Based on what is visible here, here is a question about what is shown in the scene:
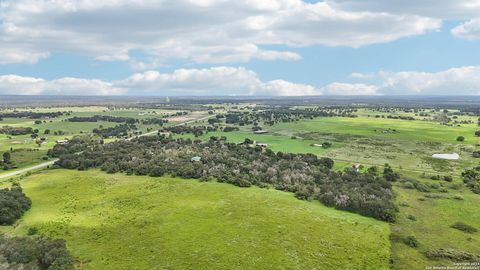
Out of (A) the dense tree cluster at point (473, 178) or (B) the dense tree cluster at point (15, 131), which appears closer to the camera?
(A) the dense tree cluster at point (473, 178)

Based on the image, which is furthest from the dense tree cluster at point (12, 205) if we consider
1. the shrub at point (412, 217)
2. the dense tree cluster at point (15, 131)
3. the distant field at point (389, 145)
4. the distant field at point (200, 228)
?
the dense tree cluster at point (15, 131)

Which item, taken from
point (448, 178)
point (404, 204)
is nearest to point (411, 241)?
point (404, 204)

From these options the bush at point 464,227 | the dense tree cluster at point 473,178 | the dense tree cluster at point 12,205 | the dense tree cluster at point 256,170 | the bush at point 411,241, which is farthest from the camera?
the dense tree cluster at point 473,178

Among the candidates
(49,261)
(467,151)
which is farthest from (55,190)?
(467,151)

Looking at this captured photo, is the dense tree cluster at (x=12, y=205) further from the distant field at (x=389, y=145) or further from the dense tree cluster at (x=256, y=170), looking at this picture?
the distant field at (x=389, y=145)

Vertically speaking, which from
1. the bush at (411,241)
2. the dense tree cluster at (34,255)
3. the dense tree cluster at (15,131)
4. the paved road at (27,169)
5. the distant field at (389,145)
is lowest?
the bush at (411,241)

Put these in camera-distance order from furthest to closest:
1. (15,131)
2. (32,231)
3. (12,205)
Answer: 1. (15,131)
2. (12,205)
3. (32,231)

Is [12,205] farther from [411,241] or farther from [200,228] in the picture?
[411,241]
